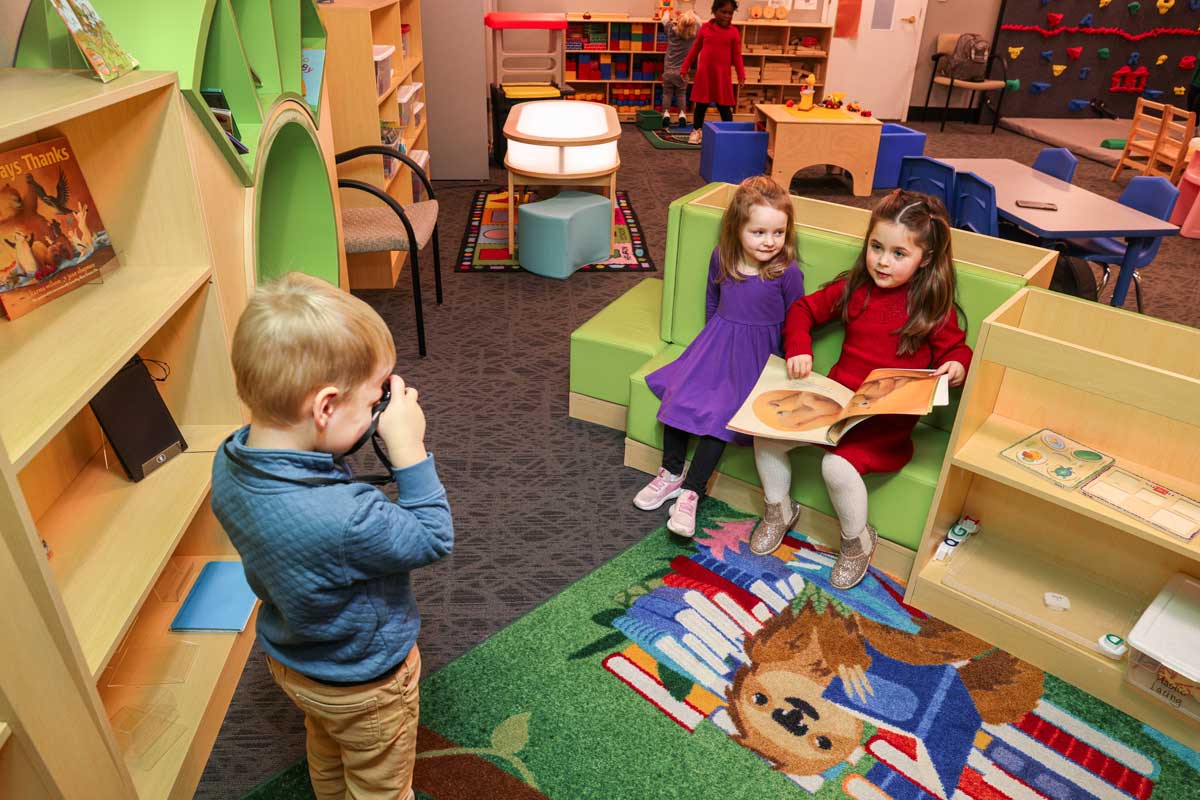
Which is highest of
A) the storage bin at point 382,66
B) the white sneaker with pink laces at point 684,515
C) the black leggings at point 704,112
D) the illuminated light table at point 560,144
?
the storage bin at point 382,66

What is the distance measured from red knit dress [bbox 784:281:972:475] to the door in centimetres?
789

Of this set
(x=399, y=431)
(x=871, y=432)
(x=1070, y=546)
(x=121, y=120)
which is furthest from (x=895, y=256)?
(x=121, y=120)

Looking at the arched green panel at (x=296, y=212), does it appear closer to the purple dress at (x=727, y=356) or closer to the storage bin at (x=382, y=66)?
the storage bin at (x=382, y=66)

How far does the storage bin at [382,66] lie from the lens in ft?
14.4

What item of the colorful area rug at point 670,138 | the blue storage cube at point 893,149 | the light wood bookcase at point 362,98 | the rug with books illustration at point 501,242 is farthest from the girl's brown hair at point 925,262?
the colorful area rug at point 670,138

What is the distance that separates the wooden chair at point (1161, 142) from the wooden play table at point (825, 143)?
2.25 m

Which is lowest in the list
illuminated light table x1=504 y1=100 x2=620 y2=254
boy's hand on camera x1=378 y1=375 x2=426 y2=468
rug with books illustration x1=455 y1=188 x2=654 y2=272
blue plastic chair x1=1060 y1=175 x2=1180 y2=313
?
rug with books illustration x1=455 y1=188 x2=654 y2=272

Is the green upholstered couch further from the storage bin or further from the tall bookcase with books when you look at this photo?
the tall bookcase with books

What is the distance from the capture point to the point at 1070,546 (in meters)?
2.44

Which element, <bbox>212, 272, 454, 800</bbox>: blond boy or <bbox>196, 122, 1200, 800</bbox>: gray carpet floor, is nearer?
<bbox>212, 272, 454, 800</bbox>: blond boy

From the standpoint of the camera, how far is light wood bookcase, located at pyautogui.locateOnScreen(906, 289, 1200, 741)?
206 cm

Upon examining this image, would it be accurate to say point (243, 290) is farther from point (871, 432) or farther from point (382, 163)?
point (382, 163)

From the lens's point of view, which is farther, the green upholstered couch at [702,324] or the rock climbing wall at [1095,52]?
the rock climbing wall at [1095,52]

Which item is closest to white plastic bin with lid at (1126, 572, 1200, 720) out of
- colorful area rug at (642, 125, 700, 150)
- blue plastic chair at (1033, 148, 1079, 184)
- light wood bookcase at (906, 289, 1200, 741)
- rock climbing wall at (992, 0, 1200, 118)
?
light wood bookcase at (906, 289, 1200, 741)
